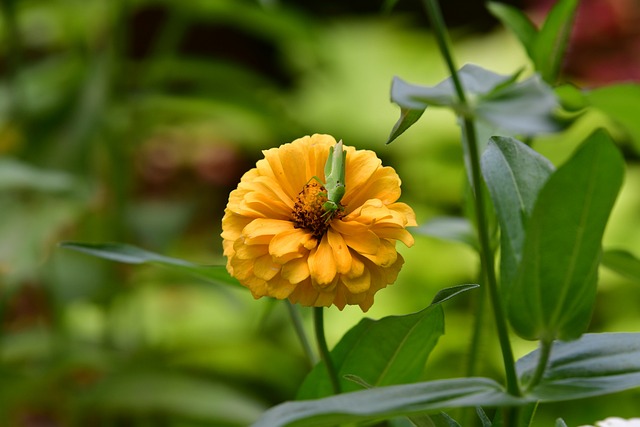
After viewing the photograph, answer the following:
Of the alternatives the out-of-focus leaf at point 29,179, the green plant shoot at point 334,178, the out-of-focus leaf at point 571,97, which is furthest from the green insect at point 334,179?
the out-of-focus leaf at point 29,179

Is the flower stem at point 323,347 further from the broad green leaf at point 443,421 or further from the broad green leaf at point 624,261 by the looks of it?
the broad green leaf at point 624,261

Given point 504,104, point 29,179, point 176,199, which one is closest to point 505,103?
point 504,104

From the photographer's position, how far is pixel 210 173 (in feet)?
4.56

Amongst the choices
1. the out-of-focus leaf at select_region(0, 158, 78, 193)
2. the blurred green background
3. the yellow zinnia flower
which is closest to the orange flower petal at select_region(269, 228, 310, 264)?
the yellow zinnia flower

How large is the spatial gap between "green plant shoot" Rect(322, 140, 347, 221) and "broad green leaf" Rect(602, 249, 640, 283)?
6.1 inches

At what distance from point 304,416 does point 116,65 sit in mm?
751

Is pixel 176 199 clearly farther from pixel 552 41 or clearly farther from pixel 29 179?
pixel 552 41

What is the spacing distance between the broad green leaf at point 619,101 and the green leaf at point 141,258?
0.52 ft

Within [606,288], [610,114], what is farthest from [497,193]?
[606,288]

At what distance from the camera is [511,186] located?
0.27 meters

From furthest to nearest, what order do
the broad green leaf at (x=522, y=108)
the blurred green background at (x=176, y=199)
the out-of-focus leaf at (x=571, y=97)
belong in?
the blurred green background at (x=176, y=199) < the out-of-focus leaf at (x=571, y=97) < the broad green leaf at (x=522, y=108)

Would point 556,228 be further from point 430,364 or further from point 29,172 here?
point 430,364

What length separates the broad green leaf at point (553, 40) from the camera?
0.38 metres

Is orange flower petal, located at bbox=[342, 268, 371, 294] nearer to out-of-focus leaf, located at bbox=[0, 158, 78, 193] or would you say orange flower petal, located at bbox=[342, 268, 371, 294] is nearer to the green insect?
the green insect
